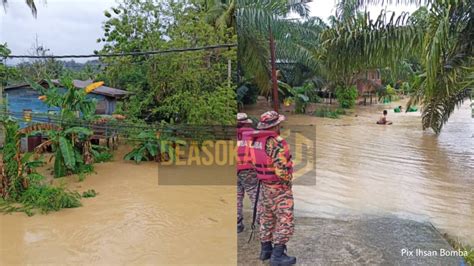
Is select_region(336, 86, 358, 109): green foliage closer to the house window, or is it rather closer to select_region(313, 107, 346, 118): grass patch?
select_region(313, 107, 346, 118): grass patch

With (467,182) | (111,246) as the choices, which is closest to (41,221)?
(111,246)

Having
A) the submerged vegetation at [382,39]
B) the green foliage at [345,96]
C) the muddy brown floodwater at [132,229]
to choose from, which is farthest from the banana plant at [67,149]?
the green foliage at [345,96]

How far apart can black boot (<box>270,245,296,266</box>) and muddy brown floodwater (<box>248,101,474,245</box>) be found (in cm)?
153

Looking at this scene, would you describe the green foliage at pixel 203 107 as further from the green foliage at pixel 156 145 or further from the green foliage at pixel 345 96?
the green foliage at pixel 345 96

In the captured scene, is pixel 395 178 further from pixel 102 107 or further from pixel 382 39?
pixel 102 107

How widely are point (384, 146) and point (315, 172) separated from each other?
174 inches

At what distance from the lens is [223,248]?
4.20 meters

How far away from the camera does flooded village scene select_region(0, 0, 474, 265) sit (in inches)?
130

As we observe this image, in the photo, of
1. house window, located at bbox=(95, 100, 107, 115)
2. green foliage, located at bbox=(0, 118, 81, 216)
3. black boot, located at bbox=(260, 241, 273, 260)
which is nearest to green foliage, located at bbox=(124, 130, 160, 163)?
green foliage, located at bbox=(0, 118, 81, 216)

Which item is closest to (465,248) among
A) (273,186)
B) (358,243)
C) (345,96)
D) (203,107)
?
(358,243)

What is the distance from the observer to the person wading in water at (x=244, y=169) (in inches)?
128

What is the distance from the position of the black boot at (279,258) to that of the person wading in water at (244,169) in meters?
0.62

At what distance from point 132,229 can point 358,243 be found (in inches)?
112

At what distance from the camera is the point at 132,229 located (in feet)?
16.7
